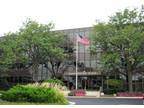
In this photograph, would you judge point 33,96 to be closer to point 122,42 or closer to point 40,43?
point 122,42

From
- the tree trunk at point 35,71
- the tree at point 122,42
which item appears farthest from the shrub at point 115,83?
the tree trunk at point 35,71

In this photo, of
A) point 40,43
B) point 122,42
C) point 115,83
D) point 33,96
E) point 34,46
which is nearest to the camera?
point 33,96

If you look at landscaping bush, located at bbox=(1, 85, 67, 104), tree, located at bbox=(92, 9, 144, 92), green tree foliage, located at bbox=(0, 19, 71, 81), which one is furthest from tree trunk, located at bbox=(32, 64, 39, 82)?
landscaping bush, located at bbox=(1, 85, 67, 104)

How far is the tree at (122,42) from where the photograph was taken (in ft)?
196

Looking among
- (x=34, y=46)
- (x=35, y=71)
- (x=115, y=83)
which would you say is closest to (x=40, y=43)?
(x=34, y=46)

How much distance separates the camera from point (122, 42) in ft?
198

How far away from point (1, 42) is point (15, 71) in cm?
820

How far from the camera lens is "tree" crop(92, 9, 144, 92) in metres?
59.6

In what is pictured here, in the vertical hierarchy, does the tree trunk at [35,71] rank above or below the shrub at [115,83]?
above

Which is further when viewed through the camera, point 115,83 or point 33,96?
point 115,83

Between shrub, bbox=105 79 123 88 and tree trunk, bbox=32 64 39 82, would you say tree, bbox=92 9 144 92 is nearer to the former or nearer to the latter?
shrub, bbox=105 79 123 88

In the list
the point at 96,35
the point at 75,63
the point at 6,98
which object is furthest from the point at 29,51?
the point at 6,98

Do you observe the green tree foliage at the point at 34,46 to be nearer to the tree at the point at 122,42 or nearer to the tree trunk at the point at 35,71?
the tree trunk at the point at 35,71

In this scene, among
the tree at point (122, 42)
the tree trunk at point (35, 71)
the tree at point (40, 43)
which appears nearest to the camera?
the tree at point (122, 42)
